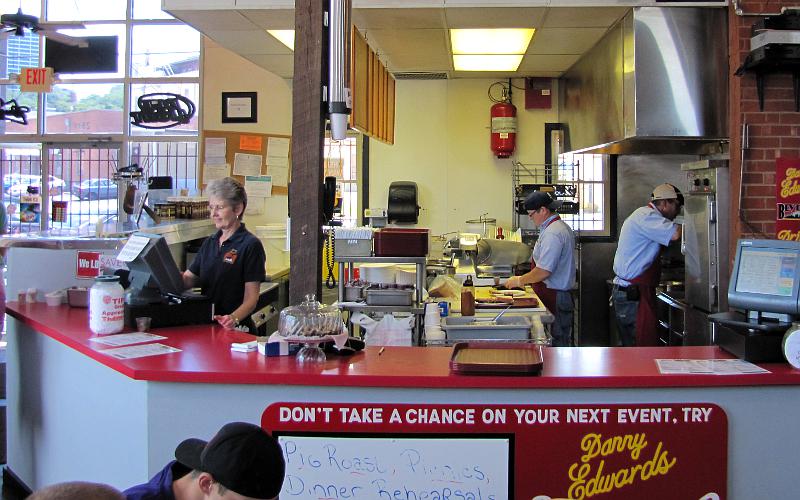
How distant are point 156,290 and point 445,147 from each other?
5215 mm

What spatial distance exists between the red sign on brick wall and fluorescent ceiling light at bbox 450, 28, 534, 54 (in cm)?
214

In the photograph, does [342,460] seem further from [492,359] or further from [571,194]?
[571,194]

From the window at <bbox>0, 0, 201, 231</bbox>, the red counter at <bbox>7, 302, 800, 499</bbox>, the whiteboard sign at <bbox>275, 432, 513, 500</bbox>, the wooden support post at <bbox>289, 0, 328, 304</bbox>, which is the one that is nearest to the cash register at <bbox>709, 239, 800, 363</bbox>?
the red counter at <bbox>7, 302, 800, 499</bbox>

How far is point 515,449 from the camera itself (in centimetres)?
277

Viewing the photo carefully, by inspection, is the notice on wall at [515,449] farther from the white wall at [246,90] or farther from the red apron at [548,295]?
the white wall at [246,90]

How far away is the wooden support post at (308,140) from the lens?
3559mm

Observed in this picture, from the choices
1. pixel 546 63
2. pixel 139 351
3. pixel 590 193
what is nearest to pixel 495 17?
pixel 546 63

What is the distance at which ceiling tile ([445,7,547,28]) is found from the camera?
5.59m

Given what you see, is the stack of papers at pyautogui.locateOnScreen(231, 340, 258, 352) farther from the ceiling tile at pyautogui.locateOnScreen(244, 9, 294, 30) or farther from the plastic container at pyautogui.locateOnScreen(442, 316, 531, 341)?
the ceiling tile at pyautogui.locateOnScreen(244, 9, 294, 30)

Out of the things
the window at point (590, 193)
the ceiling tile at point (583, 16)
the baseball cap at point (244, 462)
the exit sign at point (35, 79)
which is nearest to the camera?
the baseball cap at point (244, 462)

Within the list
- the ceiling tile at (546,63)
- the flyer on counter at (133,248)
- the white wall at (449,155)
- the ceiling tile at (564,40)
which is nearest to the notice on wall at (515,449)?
the flyer on counter at (133,248)

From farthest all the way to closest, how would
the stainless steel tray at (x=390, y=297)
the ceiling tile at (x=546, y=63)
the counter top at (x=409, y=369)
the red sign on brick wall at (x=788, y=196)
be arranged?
the ceiling tile at (x=546, y=63)
the stainless steel tray at (x=390, y=297)
the red sign on brick wall at (x=788, y=196)
the counter top at (x=409, y=369)

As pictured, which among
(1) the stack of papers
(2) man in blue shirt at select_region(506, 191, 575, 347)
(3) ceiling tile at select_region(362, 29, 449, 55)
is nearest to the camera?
(1) the stack of papers

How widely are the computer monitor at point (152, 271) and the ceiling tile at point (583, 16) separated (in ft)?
10.8
